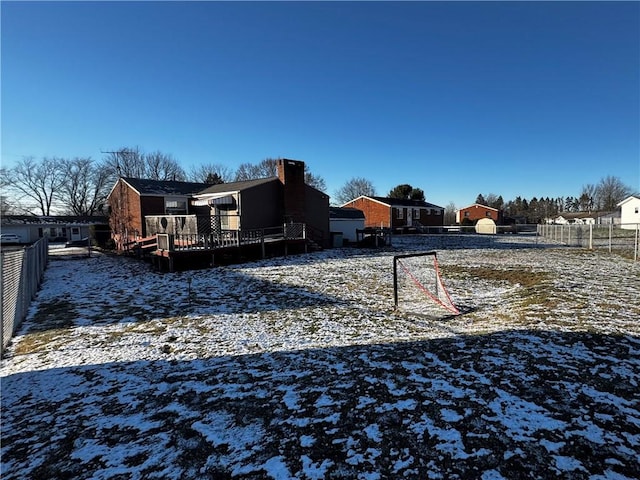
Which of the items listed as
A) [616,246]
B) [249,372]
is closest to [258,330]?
[249,372]

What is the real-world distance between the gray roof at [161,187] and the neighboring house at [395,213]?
23146 mm

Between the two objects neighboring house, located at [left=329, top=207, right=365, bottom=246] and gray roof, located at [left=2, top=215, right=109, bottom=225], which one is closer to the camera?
neighboring house, located at [left=329, top=207, right=365, bottom=246]

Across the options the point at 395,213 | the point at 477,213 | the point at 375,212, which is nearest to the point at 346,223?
the point at 375,212

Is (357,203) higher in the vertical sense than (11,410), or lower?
higher

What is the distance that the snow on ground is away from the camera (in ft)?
9.23

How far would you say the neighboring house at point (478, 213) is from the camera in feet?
194

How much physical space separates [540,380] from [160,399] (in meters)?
4.51

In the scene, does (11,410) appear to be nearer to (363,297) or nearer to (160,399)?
(160,399)

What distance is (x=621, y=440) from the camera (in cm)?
286

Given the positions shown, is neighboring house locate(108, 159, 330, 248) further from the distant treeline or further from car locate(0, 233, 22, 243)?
the distant treeline

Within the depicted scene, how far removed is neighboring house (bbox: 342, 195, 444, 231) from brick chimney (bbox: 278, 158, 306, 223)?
2194 cm

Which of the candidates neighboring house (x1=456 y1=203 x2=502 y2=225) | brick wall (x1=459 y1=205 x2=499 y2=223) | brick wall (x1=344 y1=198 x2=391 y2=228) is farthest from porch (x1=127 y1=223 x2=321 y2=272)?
brick wall (x1=459 y1=205 x2=499 y2=223)

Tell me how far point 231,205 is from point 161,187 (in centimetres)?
684

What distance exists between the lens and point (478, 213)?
61000 mm
